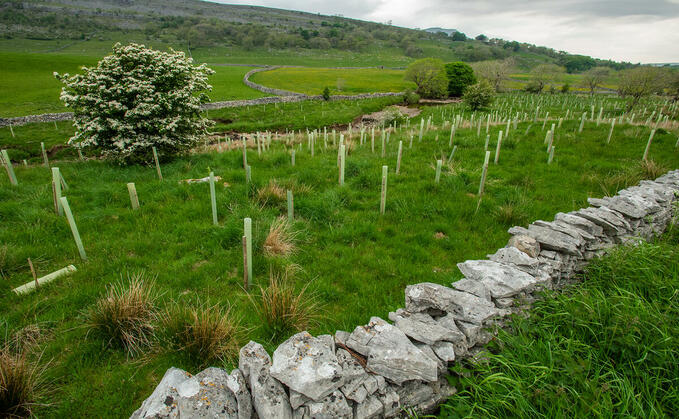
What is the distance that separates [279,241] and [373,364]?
10.2ft

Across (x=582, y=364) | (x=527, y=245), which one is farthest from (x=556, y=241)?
(x=582, y=364)

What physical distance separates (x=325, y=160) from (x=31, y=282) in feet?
26.2

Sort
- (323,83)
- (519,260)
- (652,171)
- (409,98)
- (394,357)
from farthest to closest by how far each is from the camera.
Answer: (323,83) < (409,98) < (652,171) < (519,260) < (394,357)

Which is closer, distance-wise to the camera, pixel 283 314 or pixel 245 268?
pixel 283 314

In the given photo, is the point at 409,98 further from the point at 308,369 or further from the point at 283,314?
the point at 308,369

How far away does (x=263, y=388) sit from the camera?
2.26 m

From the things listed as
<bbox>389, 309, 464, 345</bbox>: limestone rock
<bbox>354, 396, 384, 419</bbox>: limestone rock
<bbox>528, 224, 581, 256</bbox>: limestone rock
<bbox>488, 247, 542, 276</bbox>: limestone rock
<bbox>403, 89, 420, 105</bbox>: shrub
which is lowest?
<bbox>354, 396, 384, 419</bbox>: limestone rock

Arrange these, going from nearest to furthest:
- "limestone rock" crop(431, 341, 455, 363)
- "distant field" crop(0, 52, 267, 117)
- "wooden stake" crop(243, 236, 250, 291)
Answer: "limestone rock" crop(431, 341, 455, 363) → "wooden stake" crop(243, 236, 250, 291) → "distant field" crop(0, 52, 267, 117)

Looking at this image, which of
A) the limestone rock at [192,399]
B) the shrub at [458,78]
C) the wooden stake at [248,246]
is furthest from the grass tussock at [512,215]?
the shrub at [458,78]

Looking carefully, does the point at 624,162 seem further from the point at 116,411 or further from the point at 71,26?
the point at 71,26

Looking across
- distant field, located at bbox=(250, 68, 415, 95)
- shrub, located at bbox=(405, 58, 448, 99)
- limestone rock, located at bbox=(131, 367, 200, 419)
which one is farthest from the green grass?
shrub, located at bbox=(405, 58, 448, 99)

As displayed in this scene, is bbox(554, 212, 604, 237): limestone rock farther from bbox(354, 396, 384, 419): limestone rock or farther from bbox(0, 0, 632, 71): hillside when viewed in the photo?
bbox(0, 0, 632, 71): hillside

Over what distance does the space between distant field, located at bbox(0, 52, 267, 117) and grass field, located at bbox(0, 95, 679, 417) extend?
130ft

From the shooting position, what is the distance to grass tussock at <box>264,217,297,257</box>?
16.7 feet
